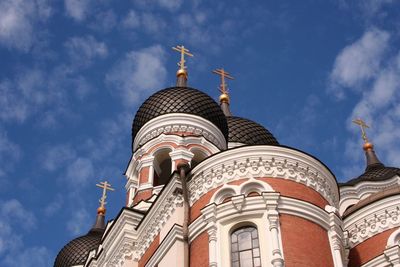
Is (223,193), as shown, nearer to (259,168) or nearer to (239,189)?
(239,189)

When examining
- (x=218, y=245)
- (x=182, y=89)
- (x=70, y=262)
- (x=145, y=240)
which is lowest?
(x=218, y=245)

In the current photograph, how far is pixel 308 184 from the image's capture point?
542 inches

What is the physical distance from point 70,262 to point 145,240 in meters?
8.88

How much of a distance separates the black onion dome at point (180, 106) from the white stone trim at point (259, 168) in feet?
18.6

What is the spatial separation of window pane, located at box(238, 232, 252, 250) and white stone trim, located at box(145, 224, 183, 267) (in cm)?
122

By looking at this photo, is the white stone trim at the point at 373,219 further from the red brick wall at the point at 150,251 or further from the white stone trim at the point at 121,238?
the white stone trim at the point at 121,238

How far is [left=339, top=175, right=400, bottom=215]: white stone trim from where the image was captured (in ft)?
67.7

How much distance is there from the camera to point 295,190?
44.2 ft

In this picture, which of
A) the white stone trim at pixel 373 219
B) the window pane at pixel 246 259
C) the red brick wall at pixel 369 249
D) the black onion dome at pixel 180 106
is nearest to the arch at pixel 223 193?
the window pane at pixel 246 259

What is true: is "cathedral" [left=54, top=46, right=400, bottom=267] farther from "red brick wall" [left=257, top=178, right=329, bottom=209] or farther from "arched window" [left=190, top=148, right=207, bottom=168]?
"arched window" [left=190, top=148, right=207, bottom=168]

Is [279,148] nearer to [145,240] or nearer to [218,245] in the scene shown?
[218,245]

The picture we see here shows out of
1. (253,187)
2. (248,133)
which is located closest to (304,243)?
(253,187)

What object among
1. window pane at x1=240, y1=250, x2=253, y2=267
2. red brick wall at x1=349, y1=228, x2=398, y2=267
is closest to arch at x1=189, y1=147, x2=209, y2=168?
red brick wall at x1=349, y1=228, x2=398, y2=267

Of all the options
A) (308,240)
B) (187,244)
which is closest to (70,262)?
(187,244)
